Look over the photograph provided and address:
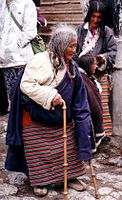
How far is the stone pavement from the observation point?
465 cm

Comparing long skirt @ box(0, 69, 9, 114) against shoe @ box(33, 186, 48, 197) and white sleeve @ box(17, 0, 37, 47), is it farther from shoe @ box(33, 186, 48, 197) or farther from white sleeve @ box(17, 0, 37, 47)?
shoe @ box(33, 186, 48, 197)

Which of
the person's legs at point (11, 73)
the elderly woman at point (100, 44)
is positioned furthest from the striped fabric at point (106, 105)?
the person's legs at point (11, 73)

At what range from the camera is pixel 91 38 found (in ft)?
19.5

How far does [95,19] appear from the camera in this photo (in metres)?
5.84

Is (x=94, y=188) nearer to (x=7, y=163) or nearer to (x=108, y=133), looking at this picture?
(x=7, y=163)

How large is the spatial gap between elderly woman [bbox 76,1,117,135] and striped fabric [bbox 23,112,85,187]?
1.55 meters

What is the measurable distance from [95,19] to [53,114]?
1.92 meters

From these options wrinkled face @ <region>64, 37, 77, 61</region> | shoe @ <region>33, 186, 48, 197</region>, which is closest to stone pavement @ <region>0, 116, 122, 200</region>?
shoe @ <region>33, 186, 48, 197</region>

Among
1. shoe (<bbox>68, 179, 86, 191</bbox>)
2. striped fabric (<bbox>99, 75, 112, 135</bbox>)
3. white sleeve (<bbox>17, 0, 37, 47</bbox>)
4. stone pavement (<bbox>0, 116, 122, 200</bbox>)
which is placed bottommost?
Answer: stone pavement (<bbox>0, 116, 122, 200</bbox>)

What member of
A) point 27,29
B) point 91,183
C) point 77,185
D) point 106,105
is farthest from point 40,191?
point 27,29

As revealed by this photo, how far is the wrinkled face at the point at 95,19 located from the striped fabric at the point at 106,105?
684 millimetres

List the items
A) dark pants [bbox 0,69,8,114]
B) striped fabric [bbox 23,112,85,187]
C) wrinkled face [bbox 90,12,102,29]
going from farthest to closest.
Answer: dark pants [bbox 0,69,8,114] → wrinkled face [bbox 90,12,102,29] → striped fabric [bbox 23,112,85,187]

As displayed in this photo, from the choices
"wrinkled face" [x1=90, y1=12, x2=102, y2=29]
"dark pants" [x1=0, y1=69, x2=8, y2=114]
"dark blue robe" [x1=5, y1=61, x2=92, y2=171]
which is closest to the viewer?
A: "dark blue robe" [x1=5, y1=61, x2=92, y2=171]

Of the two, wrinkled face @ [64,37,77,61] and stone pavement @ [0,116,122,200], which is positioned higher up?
wrinkled face @ [64,37,77,61]
